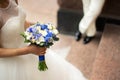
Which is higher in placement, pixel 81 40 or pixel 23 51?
pixel 23 51

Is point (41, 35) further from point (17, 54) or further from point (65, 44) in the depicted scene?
point (65, 44)

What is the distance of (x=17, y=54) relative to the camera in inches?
52.8

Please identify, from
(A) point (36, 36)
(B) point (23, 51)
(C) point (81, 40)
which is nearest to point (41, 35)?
(A) point (36, 36)

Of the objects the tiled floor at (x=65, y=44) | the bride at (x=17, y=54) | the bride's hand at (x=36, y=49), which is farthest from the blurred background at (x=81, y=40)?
the bride's hand at (x=36, y=49)

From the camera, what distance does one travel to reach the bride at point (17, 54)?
133cm

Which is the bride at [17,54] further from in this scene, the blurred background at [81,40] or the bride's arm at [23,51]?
the blurred background at [81,40]

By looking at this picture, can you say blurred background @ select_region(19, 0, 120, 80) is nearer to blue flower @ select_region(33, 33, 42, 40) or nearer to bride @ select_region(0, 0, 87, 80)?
bride @ select_region(0, 0, 87, 80)

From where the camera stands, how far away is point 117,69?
2092 mm

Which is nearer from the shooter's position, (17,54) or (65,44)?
(17,54)

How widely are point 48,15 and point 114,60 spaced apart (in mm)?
1276

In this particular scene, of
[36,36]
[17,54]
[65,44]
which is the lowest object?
[65,44]

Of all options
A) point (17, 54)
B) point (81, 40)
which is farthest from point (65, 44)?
point (17, 54)

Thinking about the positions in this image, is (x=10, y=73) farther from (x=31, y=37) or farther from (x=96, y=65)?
(x=96, y=65)

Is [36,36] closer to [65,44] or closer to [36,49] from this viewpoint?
[36,49]
